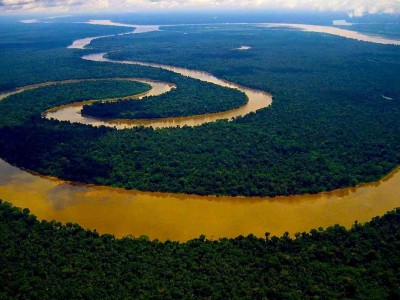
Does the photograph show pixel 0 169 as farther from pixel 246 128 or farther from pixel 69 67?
pixel 69 67

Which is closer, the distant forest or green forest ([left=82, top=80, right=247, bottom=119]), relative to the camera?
the distant forest

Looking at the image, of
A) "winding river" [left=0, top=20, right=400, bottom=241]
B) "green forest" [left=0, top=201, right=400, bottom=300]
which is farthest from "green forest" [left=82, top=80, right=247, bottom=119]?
"green forest" [left=0, top=201, right=400, bottom=300]

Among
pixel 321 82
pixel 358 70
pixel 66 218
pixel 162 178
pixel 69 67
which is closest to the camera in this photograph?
pixel 66 218

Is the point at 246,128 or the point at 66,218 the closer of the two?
the point at 66,218

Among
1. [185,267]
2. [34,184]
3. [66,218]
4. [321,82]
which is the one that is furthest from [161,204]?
[321,82]

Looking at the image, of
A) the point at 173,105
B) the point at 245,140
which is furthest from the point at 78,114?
the point at 245,140

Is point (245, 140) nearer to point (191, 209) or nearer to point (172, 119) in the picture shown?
point (172, 119)

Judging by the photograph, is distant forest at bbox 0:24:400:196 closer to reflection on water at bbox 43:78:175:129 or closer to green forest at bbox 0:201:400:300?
reflection on water at bbox 43:78:175:129

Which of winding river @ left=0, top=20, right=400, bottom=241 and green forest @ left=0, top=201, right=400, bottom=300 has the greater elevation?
green forest @ left=0, top=201, right=400, bottom=300
